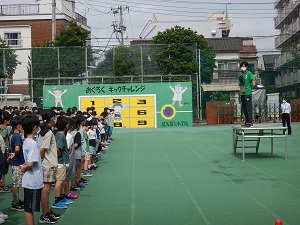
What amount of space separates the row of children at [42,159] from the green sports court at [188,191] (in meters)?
0.27

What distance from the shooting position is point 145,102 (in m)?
34.4

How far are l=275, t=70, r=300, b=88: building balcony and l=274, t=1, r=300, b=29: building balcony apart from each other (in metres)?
5.72

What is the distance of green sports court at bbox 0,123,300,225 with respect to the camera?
7832 millimetres

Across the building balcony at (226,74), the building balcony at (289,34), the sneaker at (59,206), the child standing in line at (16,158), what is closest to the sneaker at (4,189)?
the child standing in line at (16,158)

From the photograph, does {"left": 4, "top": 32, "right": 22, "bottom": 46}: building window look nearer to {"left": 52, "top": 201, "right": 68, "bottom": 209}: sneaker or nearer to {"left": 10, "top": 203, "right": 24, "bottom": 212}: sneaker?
{"left": 10, "top": 203, "right": 24, "bottom": 212}: sneaker

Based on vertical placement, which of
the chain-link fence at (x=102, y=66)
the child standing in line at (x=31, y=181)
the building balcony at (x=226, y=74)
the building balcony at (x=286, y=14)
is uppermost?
the building balcony at (x=286, y=14)

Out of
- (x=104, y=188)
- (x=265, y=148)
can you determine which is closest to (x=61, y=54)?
(x=265, y=148)

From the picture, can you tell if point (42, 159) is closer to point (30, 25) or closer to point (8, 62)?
point (8, 62)

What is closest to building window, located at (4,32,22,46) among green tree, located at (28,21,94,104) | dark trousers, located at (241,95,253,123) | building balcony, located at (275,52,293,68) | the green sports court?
green tree, located at (28,21,94,104)

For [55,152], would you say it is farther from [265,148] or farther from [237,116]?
[237,116]

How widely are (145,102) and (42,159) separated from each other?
87.8 feet

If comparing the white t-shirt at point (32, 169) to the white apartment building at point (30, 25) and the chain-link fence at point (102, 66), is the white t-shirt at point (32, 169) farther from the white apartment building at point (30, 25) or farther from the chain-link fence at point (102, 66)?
the white apartment building at point (30, 25)

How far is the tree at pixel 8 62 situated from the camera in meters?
35.1

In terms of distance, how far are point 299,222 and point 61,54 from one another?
29059mm
